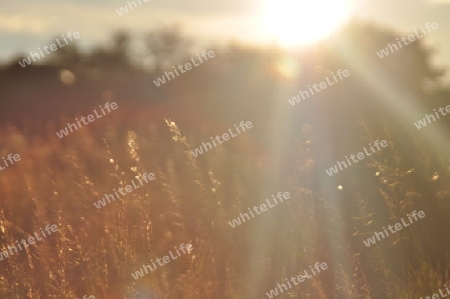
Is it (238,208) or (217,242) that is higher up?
(238,208)

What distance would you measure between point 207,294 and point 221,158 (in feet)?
8.82

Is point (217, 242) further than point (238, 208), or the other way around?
point (238, 208)

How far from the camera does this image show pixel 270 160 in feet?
27.8

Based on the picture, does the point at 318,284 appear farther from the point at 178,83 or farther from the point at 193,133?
the point at 178,83

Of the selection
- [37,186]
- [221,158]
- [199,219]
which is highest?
[37,186]

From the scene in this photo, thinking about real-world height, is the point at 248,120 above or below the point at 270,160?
above

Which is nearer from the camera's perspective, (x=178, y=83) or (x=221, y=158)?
(x=221, y=158)

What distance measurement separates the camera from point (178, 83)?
16125mm

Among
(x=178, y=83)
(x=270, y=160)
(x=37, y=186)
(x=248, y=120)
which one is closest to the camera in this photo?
(x=37, y=186)

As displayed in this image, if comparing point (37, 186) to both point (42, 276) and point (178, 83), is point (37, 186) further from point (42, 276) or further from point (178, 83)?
point (178, 83)

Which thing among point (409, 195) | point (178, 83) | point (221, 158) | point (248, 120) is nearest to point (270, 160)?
point (221, 158)


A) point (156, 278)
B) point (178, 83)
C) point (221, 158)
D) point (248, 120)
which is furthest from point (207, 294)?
point (178, 83)

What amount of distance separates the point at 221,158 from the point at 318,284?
271 cm

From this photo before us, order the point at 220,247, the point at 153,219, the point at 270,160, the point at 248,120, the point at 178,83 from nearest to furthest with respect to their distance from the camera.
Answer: the point at 220,247 < the point at 153,219 < the point at 270,160 < the point at 248,120 < the point at 178,83
